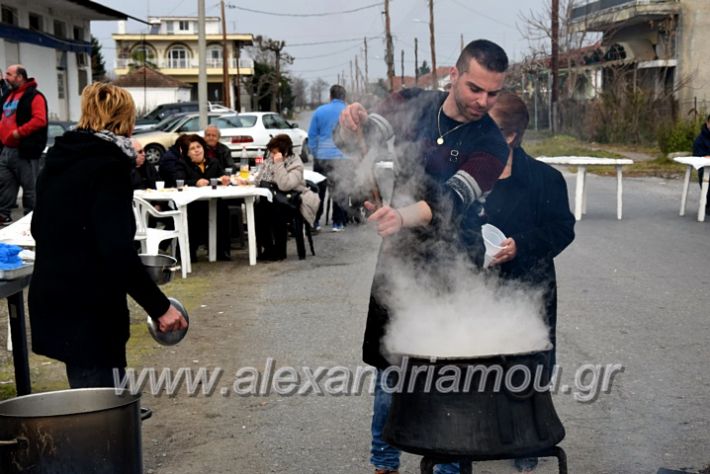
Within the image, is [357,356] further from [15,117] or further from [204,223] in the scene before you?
[15,117]

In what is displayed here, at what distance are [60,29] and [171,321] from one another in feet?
111

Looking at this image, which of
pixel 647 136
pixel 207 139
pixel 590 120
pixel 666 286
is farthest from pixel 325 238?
pixel 647 136

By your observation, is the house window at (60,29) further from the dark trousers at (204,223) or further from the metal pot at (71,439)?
the metal pot at (71,439)

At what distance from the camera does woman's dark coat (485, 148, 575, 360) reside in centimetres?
426

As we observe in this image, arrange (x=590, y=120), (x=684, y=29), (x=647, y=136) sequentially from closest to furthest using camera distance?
(x=590, y=120) → (x=647, y=136) → (x=684, y=29)

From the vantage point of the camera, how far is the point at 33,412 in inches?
146

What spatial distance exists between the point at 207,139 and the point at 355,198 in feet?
31.9

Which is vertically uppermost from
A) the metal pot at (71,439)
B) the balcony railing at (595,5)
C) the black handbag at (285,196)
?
the balcony railing at (595,5)

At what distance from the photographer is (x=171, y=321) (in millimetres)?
4227

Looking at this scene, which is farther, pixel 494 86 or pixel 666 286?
pixel 666 286

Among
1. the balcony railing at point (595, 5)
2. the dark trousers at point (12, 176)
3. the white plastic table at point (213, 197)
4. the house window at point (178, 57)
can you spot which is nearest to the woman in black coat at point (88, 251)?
the balcony railing at point (595, 5)

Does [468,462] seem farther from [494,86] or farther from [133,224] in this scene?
[133,224]

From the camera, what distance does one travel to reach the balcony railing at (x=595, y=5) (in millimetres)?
8801

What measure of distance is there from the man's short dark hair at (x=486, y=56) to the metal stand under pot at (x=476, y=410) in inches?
43.8
